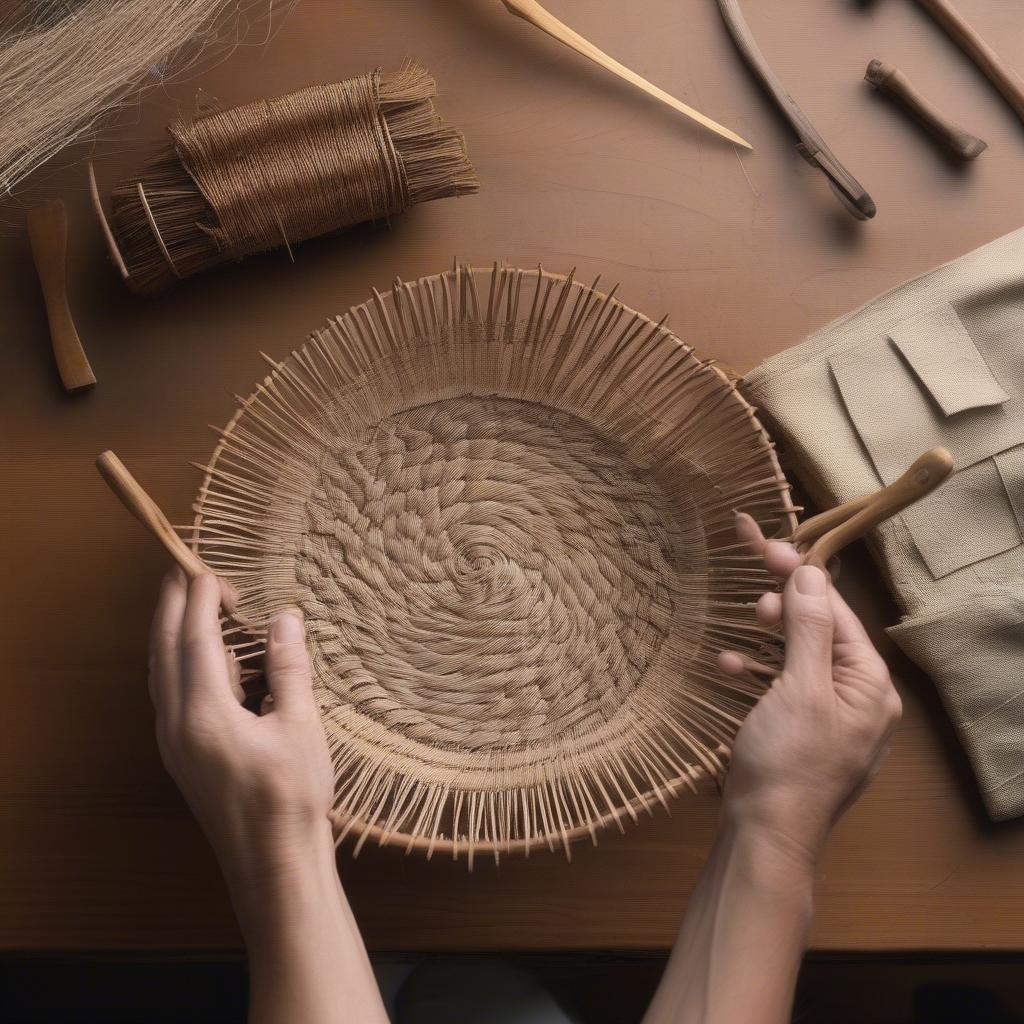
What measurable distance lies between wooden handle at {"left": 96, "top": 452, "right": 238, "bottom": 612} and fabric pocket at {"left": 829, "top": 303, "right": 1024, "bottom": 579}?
0.46m

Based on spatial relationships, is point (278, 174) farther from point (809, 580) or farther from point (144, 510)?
point (809, 580)

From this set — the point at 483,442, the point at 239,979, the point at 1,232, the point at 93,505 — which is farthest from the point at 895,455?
the point at 239,979

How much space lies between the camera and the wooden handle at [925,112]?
738mm

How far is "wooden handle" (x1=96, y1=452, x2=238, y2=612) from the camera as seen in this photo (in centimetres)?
56

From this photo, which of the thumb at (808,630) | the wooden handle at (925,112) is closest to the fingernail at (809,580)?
the thumb at (808,630)

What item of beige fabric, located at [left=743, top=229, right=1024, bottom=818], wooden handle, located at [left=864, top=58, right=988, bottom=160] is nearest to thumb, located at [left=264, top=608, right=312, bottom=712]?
beige fabric, located at [left=743, top=229, right=1024, bottom=818]

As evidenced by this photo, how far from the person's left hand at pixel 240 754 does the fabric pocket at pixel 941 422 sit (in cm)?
43

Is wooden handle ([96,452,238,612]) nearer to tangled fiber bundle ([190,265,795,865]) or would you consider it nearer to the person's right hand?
tangled fiber bundle ([190,265,795,865])

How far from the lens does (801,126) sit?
739 mm

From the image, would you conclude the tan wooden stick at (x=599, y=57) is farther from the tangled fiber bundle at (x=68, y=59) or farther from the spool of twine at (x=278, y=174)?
the tangled fiber bundle at (x=68, y=59)

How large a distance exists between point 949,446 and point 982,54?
33cm

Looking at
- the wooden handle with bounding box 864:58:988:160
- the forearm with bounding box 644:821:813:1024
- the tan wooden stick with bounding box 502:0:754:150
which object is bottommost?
the forearm with bounding box 644:821:813:1024

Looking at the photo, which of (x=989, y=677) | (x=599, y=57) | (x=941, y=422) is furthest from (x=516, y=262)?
(x=989, y=677)

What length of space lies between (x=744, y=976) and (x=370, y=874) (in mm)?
267
